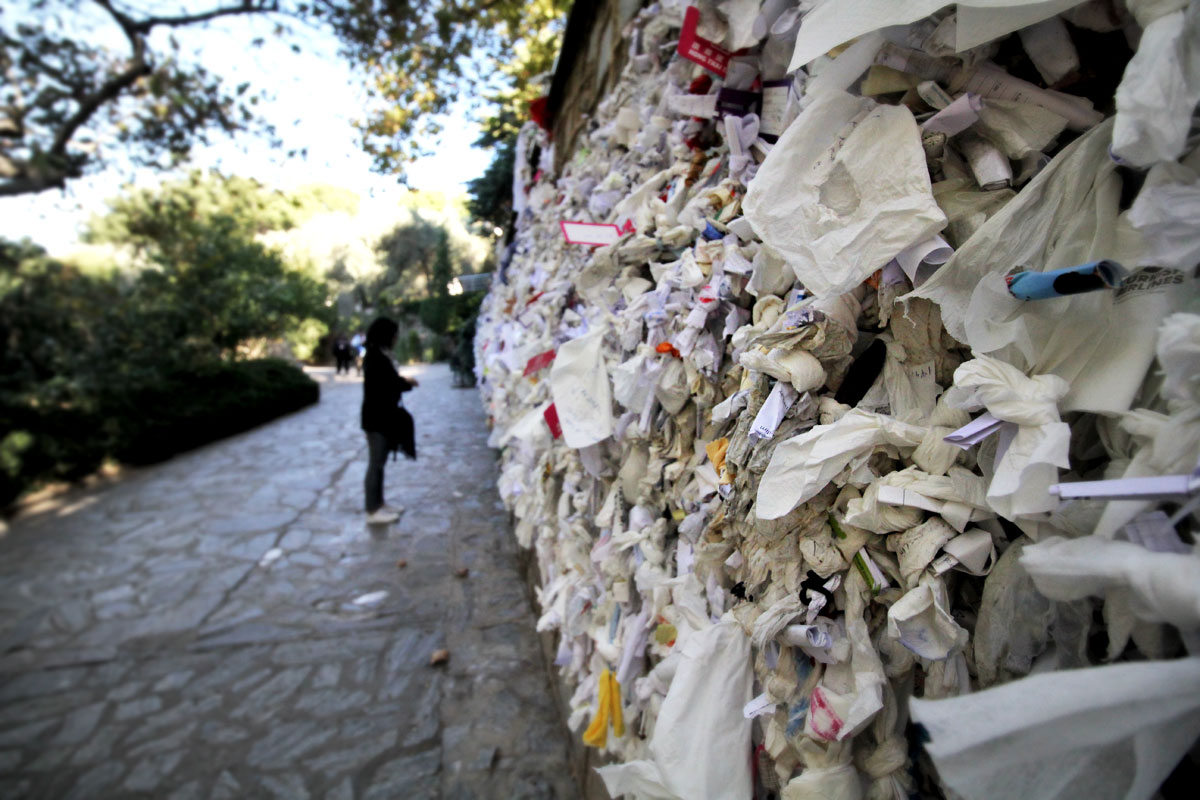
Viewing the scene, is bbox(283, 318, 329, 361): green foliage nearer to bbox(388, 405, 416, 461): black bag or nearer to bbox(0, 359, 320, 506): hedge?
bbox(0, 359, 320, 506): hedge

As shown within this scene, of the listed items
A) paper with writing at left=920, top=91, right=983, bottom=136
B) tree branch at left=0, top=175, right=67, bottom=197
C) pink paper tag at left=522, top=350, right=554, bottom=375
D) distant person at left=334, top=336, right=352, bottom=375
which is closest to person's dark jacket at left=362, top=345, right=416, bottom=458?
pink paper tag at left=522, top=350, right=554, bottom=375

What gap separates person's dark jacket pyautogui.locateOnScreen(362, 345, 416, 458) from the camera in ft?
15.7

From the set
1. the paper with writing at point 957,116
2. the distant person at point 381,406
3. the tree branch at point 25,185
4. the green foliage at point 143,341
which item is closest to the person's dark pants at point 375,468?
the distant person at point 381,406

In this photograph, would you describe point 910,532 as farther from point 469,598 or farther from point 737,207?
point 469,598

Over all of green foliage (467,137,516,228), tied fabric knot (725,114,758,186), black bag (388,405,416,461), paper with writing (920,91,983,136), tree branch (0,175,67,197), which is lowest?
black bag (388,405,416,461)

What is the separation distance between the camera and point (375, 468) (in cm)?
503

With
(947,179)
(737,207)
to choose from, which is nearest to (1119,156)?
(947,179)

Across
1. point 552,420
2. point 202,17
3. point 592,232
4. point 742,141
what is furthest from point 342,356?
point 742,141

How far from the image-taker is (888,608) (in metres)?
0.79

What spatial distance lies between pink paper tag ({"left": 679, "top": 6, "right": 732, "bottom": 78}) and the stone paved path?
8.11ft

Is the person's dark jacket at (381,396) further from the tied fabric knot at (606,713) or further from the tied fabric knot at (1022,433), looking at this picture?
the tied fabric knot at (1022,433)

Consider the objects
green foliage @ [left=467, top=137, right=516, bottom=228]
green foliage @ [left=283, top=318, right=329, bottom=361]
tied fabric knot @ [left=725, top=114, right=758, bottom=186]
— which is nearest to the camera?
tied fabric knot @ [left=725, top=114, right=758, bottom=186]

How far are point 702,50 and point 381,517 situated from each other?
470 cm

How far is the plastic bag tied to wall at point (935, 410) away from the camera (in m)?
0.54
